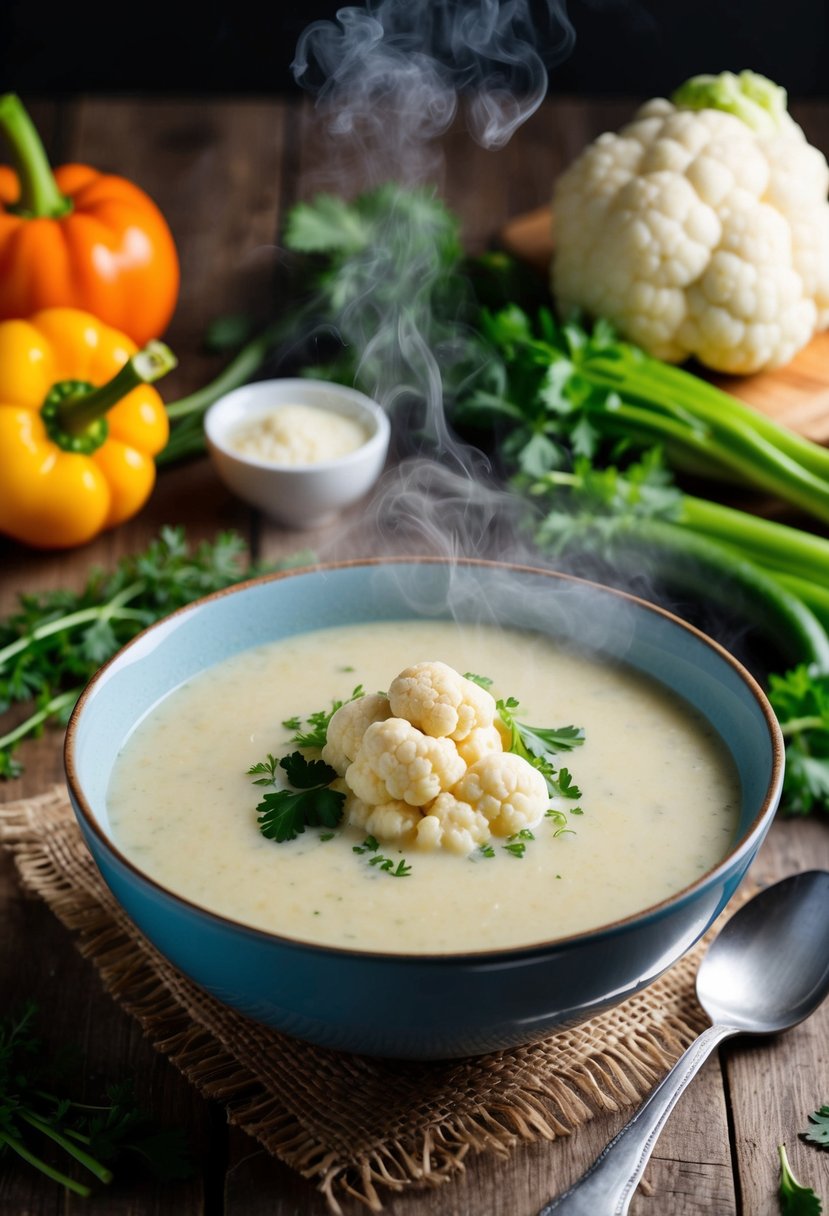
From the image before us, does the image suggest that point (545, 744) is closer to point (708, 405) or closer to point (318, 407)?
point (708, 405)

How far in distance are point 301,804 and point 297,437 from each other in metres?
1.57

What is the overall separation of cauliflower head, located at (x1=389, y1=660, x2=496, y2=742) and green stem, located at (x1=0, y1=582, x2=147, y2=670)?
1.13 meters

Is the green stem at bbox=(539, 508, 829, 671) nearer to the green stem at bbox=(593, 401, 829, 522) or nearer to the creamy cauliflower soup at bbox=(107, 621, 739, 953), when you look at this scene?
the green stem at bbox=(593, 401, 829, 522)

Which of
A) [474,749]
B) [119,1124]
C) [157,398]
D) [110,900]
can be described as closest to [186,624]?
[110,900]

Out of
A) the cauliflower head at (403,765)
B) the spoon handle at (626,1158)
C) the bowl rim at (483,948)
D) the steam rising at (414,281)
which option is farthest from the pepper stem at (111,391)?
the spoon handle at (626,1158)

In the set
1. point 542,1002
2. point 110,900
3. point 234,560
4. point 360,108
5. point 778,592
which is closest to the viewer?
point 542,1002

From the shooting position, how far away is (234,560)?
3.13m

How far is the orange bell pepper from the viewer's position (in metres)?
3.61

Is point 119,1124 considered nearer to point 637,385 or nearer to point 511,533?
point 511,533

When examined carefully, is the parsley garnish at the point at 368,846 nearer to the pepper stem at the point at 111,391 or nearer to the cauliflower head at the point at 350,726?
the cauliflower head at the point at 350,726

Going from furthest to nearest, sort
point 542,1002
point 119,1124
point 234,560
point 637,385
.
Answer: point 637,385, point 234,560, point 119,1124, point 542,1002

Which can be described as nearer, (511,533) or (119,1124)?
(119,1124)

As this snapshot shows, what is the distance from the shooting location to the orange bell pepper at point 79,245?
142 inches

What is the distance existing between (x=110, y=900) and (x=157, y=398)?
1.54 meters
